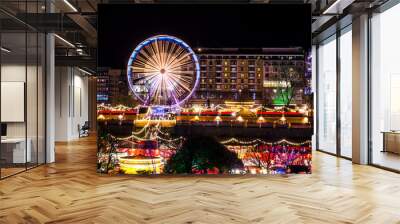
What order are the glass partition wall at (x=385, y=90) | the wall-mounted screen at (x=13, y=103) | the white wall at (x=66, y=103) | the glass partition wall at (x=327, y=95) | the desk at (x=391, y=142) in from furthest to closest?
the white wall at (x=66, y=103)
the glass partition wall at (x=327, y=95)
the desk at (x=391, y=142)
the wall-mounted screen at (x=13, y=103)
the glass partition wall at (x=385, y=90)

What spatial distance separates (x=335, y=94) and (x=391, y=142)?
2448 millimetres

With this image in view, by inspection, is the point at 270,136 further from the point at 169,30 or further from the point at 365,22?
the point at 365,22

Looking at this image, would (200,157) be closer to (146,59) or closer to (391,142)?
(146,59)

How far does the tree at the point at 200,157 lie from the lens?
21.9 feet

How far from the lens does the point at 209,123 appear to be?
21.8 feet

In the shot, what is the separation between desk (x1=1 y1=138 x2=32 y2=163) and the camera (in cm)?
724

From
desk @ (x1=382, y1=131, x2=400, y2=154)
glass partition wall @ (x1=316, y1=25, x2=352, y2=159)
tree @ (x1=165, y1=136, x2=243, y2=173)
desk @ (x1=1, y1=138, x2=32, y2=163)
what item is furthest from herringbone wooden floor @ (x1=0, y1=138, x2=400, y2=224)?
glass partition wall @ (x1=316, y1=25, x2=352, y2=159)

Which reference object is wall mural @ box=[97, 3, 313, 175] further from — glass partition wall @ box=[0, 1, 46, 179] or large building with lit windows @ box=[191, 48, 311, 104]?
glass partition wall @ box=[0, 1, 46, 179]

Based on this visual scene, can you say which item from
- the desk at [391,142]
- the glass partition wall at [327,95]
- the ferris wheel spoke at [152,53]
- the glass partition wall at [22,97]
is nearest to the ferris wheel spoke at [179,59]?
the ferris wheel spoke at [152,53]

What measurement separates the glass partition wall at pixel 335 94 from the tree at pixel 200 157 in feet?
12.2

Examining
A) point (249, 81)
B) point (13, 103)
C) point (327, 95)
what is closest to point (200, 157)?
point (249, 81)

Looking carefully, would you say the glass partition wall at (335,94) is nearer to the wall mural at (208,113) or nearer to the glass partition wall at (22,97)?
the wall mural at (208,113)

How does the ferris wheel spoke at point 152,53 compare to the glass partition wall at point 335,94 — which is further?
the glass partition wall at point 335,94

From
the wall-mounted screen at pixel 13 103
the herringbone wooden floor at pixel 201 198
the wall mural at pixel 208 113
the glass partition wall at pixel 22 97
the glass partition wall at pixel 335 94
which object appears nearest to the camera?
the herringbone wooden floor at pixel 201 198
